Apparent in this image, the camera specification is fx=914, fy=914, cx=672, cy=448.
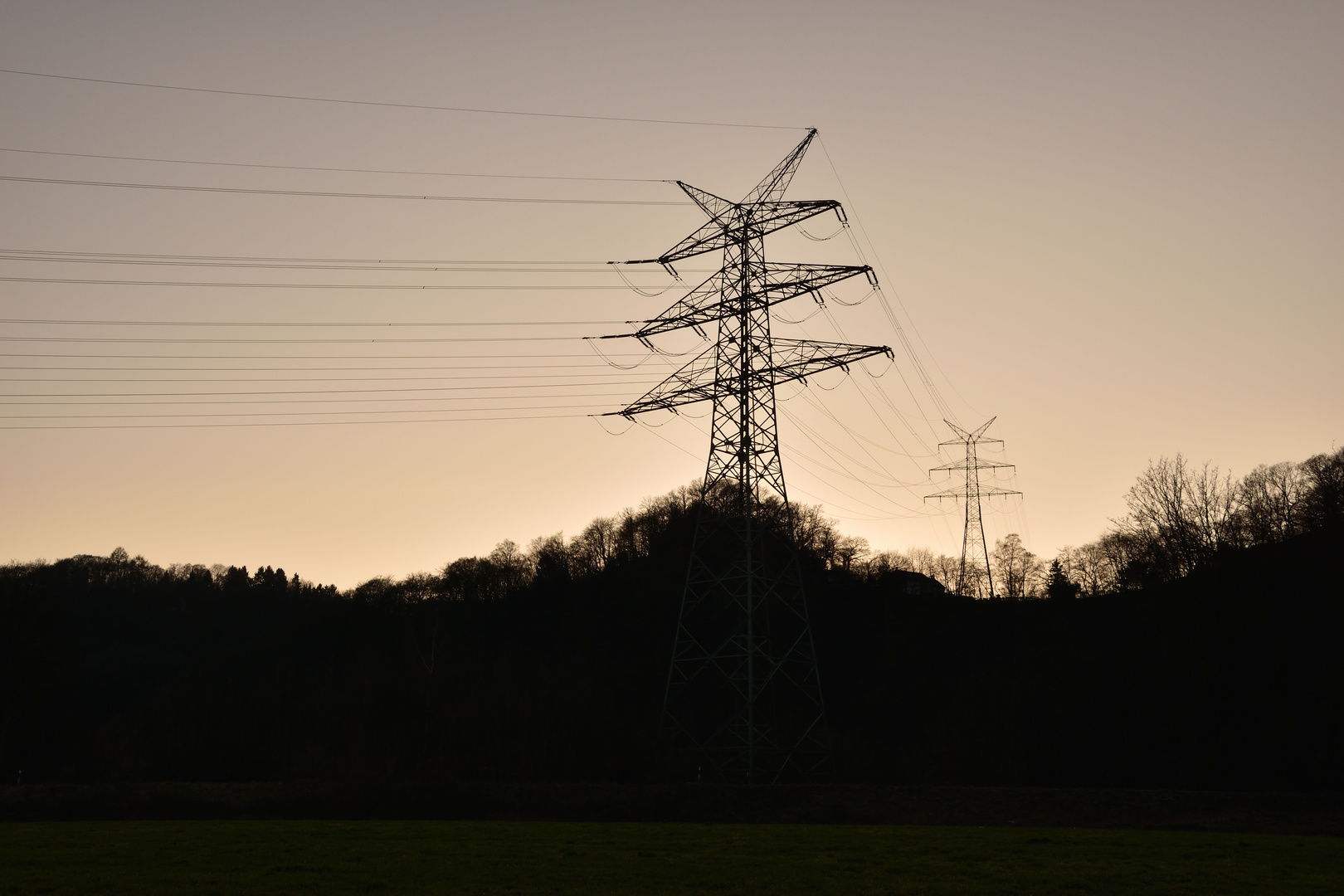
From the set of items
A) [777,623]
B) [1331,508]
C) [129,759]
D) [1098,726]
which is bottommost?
[129,759]

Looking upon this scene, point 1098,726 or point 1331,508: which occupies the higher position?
point 1331,508

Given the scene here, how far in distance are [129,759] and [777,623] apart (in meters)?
36.1

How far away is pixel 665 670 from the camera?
57.5 meters

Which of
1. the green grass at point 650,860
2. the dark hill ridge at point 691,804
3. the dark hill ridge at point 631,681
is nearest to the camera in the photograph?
the green grass at point 650,860

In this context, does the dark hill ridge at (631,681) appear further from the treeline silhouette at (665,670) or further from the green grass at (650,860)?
the green grass at (650,860)

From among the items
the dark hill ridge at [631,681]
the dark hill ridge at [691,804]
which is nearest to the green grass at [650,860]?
the dark hill ridge at [691,804]

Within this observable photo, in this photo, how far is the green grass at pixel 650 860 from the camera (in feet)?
44.9

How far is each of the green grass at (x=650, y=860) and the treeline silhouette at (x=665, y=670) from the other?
27.6 ft

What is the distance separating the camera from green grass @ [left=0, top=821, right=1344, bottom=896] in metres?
13.7

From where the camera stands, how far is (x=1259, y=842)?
1864 cm

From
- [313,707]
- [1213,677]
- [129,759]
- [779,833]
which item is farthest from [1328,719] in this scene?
[313,707]

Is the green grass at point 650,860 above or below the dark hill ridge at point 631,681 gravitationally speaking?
below

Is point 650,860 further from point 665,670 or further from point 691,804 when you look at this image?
point 665,670

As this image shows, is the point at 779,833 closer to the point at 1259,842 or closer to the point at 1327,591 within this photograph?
the point at 1259,842
